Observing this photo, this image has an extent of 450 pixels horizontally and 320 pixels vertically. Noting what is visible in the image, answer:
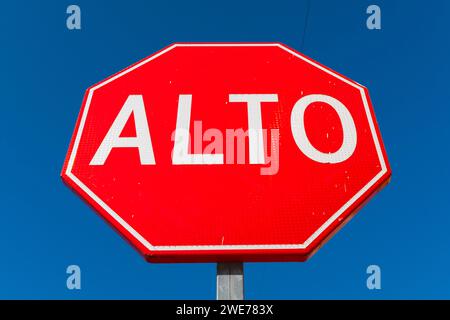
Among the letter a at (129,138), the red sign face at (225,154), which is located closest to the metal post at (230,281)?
the red sign face at (225,154)

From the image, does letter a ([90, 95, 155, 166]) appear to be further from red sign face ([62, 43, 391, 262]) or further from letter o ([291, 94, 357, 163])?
letter o ([291, 94, 357, 163])

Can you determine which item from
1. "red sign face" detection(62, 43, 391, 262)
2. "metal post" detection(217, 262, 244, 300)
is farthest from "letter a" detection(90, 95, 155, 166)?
"metal post" detection(217, 262, 244, 300)

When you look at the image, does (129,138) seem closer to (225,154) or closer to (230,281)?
(225,154)

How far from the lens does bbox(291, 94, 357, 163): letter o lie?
1.30 metres

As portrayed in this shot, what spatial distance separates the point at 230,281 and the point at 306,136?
0.46 metres

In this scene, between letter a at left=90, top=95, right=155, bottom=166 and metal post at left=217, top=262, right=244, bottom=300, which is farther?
letter a at left=90, top=95, right=155, bottom=166

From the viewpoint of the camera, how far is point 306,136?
134cm

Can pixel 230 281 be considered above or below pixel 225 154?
below

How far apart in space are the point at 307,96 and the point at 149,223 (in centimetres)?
61

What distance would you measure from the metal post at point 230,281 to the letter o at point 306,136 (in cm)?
36

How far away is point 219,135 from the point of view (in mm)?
1319

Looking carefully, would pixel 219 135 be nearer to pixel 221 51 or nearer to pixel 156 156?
pixel 156 156

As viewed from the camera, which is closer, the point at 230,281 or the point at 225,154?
the point at 230,281

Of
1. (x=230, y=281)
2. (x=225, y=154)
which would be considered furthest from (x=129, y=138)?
(x=230, y=281)
